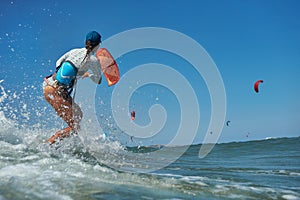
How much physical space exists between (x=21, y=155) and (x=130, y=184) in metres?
2.20

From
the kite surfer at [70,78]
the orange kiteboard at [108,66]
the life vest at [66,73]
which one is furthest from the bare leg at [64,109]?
the orange kiteboard at [108,66]

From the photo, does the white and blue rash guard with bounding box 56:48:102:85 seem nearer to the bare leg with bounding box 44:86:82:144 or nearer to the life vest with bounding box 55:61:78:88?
the life vest with bounding box 55:61:78:88

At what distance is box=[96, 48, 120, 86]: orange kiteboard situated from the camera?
23.1 ft

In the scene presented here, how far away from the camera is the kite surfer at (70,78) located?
6.50 meters

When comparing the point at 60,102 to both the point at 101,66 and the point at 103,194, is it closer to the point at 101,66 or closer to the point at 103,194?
the point at 101,66

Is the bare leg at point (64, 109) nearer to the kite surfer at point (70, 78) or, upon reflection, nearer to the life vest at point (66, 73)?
the kite surfer at point (70, 78)

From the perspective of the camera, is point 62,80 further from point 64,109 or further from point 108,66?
point 108,66

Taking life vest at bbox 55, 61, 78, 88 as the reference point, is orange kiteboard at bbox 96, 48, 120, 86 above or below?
above

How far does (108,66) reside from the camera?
280 inches

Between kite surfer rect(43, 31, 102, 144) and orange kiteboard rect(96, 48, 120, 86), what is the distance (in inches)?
13.2

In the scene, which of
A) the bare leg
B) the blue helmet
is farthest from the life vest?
the blue helmet

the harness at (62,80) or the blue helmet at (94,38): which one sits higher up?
the blue helmet at (94,38)

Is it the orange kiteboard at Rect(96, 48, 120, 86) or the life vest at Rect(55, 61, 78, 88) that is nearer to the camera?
the life vest at Rect(55, 61, 78, 88)

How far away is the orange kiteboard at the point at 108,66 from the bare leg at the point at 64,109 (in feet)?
3.28
